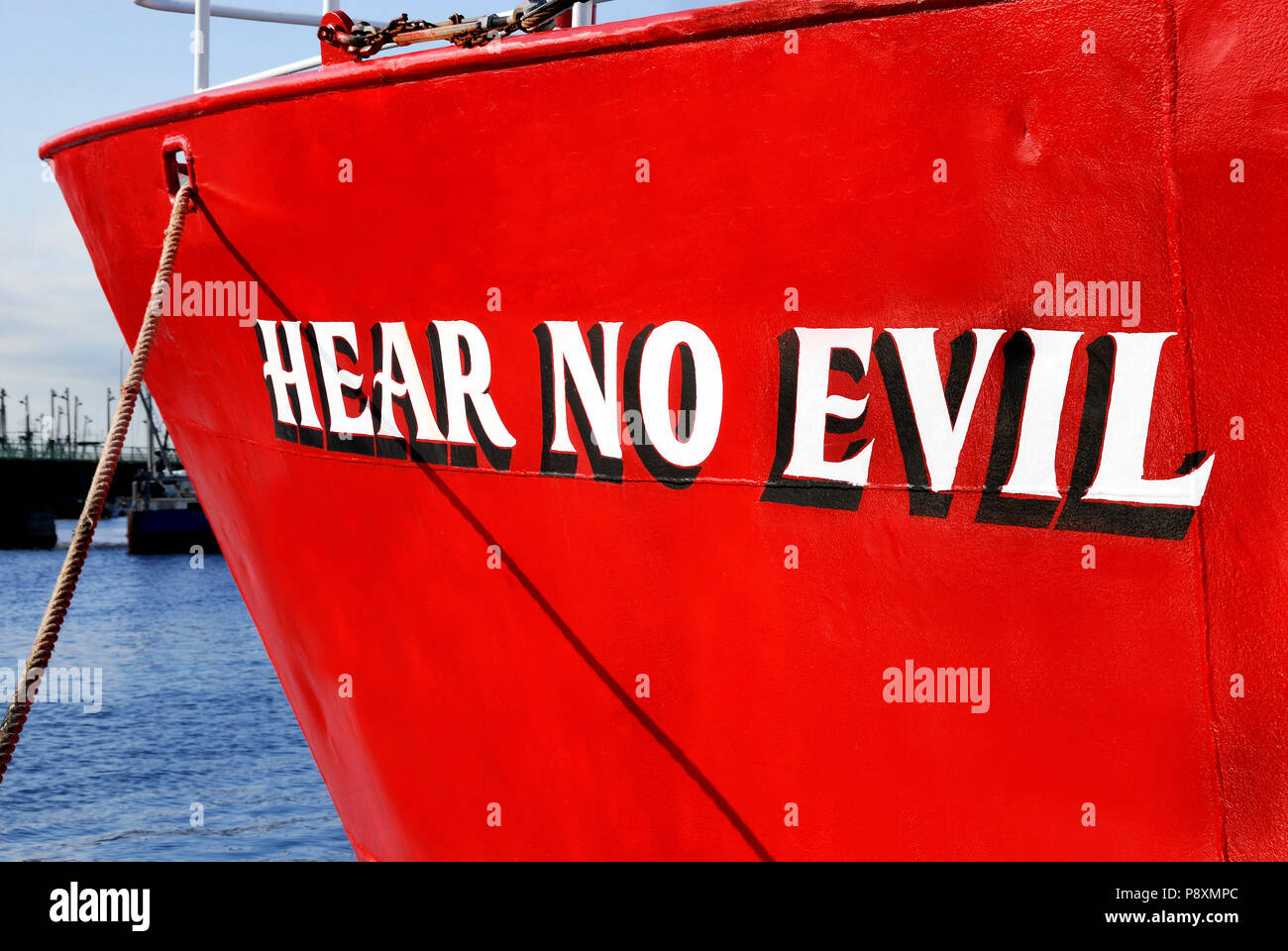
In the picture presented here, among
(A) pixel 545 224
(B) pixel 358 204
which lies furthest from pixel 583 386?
(B) pixel 358 204

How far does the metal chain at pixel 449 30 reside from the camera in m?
3.64

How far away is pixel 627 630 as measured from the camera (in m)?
3.63

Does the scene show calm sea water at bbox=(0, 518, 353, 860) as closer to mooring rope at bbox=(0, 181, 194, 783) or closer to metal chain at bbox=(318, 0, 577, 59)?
mooring rope at bbox=(0, 181, 194, 783)

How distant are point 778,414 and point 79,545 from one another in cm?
206

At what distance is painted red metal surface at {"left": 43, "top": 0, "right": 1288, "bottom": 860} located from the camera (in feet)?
8.91

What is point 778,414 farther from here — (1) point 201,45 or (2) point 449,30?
(1) point 201,45

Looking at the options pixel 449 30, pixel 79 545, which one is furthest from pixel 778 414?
pixel 79 545

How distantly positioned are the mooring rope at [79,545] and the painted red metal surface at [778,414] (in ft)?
1.79

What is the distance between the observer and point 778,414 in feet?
10.5

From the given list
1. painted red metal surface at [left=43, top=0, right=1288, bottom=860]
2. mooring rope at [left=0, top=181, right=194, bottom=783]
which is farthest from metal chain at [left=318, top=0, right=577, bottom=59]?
mooring rope at [left=0, top=181, right=194, bottom=783]

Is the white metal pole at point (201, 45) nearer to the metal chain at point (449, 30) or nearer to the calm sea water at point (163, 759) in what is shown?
the metal chain at point (449, 30)

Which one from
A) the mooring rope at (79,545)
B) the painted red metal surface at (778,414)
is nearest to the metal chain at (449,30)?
the painted red metal surface at (778,414)

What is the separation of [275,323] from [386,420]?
0.71 metres
